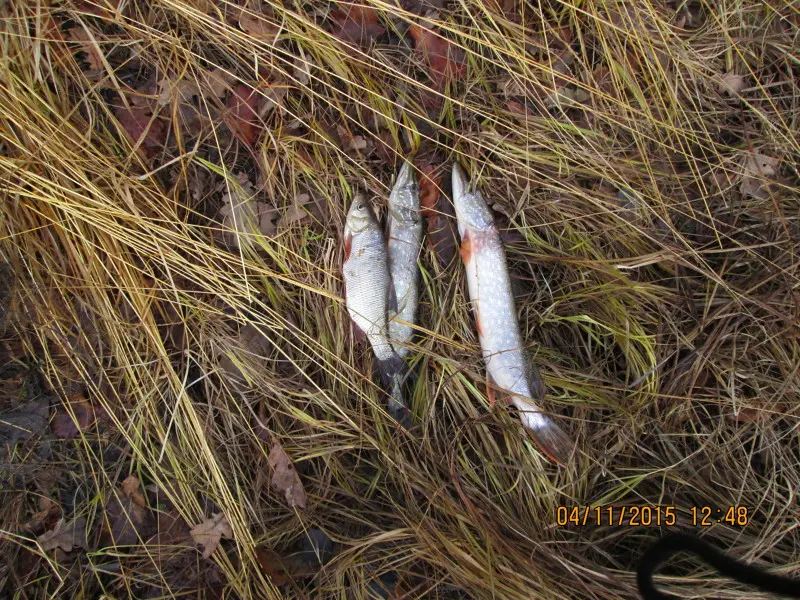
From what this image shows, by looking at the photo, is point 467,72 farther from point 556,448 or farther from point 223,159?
point 556,448

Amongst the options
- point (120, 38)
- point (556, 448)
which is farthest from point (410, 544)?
point (120, 38)

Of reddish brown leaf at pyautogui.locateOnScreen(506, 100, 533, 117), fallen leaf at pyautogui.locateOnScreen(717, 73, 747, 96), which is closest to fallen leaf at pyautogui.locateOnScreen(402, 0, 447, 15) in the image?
reddish brown leaf at pyautogui.locateOnScreen(506, 100, 533, 117)

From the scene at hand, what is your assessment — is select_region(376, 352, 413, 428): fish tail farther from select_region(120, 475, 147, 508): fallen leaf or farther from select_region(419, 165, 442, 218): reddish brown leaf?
select_region(120, 475, 147, 508): fallen leaf

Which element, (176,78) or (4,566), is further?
(176,78)

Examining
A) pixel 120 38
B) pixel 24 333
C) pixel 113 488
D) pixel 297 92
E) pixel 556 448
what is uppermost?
pixel 120 38

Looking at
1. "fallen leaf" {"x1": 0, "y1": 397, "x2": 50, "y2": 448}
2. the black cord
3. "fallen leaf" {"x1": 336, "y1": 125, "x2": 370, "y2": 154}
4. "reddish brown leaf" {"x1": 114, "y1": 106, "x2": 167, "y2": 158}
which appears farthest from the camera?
"fallen leaf" {"x1": 336, "y1": 125, "x2": 370, "y2": 154}
